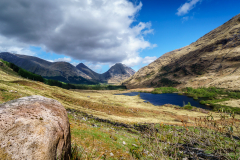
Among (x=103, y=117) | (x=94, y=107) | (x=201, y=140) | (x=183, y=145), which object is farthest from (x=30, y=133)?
(x=94, y=107)

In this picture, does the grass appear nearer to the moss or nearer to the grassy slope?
the grassy slope

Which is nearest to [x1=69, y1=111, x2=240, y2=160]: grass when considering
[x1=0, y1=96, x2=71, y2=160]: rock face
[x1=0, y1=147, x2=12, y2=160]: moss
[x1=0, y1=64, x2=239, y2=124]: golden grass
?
[x1=0, y1=96, x2=71, y2=160]: rock face

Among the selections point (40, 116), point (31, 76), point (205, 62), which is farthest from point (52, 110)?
point (205, 62)

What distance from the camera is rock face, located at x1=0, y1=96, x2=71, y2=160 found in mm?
3215

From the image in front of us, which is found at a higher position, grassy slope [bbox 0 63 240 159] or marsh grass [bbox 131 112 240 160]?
marsh grass [bbox 131 112 240 160]

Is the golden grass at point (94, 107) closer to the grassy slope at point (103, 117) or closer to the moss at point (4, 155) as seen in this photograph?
the grassy slope at point (103, 117)

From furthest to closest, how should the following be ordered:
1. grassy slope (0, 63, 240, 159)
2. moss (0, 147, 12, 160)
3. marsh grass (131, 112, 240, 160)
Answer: grassy slope (0, 63, 240, 159) < marsh grass (131, 112, 240, 160) < moss (0, 147, 12, 160)

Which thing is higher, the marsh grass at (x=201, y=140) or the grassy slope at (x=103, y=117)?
the marsh grass at (x=201, y=140)

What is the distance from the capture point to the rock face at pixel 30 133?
321 cm

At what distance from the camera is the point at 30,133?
12.1 feet

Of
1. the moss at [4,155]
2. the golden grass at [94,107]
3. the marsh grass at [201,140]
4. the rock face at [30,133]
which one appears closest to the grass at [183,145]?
the marsh grass at [201,140]

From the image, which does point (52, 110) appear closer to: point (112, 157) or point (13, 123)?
point (13, 123)

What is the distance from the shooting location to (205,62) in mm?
199125

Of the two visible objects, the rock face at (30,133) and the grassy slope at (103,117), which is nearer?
the rock face at (30,133)
